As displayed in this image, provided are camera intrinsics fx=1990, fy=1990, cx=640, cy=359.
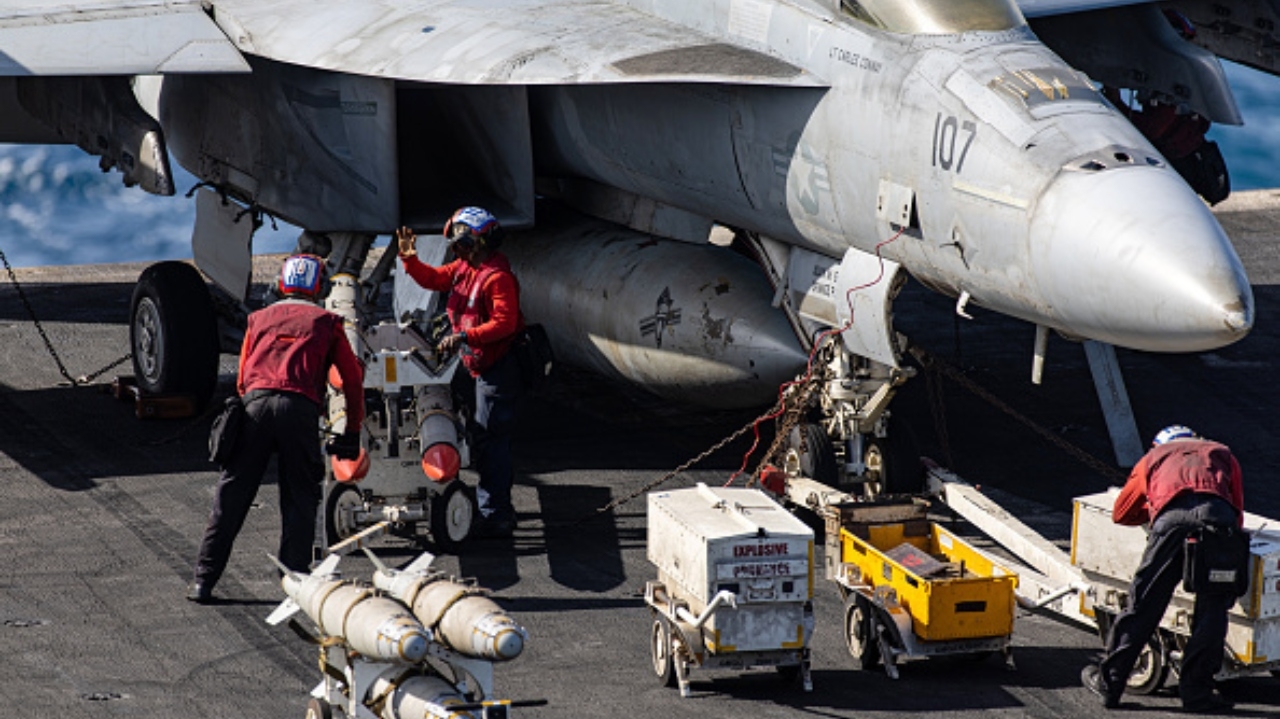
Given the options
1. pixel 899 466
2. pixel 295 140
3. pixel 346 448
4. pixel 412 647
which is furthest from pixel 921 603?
pixel 295 140

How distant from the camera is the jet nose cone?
8961mm

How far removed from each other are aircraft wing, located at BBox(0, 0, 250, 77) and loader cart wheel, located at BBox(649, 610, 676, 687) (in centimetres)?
552

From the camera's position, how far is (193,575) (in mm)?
10711

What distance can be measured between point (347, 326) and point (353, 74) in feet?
6.35

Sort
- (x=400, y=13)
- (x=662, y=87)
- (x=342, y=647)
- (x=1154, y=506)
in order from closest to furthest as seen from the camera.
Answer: (x=342, y=647) < (x=1154, y=506) < (x=662, y=87) < (x=400, y=13)

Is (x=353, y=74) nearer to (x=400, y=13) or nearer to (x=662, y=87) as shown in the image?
(x=400, y=13)

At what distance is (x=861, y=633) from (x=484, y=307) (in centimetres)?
325

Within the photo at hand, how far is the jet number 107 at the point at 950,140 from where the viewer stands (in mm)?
10281

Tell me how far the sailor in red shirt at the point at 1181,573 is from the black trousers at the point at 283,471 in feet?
12.9

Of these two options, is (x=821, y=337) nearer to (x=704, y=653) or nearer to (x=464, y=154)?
(x=704, y=653)

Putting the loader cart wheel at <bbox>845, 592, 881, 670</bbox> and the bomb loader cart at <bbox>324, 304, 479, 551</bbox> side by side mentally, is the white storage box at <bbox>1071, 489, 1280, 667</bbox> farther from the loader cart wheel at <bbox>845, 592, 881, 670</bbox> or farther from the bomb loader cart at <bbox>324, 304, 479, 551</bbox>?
the bomb loader cart at <bbox>324, 304, 479, 551</bbox>

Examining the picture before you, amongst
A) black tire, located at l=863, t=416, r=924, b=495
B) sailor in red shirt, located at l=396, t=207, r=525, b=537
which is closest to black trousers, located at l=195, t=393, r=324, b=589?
sailor in red shirt, located at l=396, t=207, r=525, b=537

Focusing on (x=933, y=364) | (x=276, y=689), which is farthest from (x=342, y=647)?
(x=933, y=364)

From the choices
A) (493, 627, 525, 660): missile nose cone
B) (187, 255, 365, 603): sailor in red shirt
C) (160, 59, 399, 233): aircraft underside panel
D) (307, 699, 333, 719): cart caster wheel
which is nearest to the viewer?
(493, 627, 525, 660): missile nose cone
